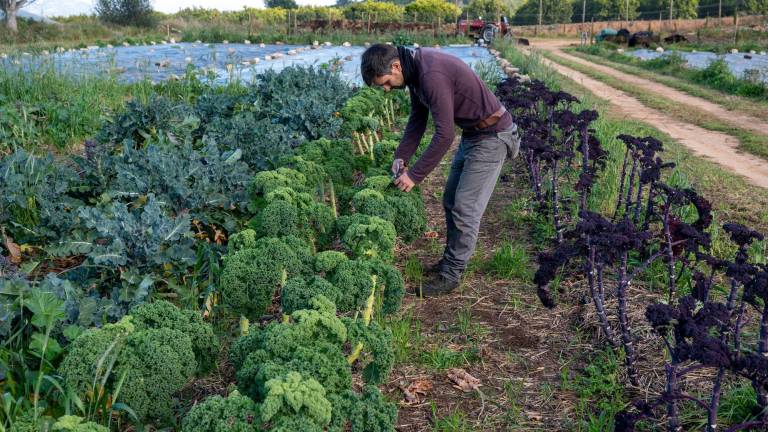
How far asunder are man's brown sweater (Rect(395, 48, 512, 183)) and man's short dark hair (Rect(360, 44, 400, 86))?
0.64ft

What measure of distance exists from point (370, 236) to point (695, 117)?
8.76 m

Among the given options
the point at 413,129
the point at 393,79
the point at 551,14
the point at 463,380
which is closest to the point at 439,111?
the point at 393,79

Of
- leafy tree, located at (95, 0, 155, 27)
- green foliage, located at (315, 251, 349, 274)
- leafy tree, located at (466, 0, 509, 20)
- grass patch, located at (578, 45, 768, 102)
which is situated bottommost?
green foliage, located at (315, 251, 349, 274)

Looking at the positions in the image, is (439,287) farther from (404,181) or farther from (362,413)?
(362,413)

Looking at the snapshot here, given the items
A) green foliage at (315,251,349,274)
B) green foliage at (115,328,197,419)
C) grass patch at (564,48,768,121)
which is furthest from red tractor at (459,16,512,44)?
green foliage at (115,328,197,419)

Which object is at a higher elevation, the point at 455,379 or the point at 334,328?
the point at 334,328

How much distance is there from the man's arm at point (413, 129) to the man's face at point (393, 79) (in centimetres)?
50

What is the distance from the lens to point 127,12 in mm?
33281

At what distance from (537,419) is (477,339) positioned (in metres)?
0.72

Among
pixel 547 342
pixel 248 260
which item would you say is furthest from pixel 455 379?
pixel 248 260

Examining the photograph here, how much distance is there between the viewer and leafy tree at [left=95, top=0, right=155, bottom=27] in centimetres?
3312

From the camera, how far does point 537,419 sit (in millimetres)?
Result: 2869

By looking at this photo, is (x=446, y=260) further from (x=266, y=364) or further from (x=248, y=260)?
(x=266, y=364)

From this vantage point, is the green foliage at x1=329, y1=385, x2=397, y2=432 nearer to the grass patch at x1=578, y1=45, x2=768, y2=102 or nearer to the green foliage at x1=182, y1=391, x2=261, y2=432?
the green foliage at x1=182, y1=391, x2=261, y2=432
